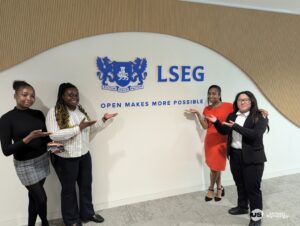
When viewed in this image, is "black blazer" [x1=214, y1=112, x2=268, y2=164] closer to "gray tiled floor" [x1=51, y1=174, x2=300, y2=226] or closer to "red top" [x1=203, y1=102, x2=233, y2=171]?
"red top" [x1=203, y1=102, x2=233, y2=171]

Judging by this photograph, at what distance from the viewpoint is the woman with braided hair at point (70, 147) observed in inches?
95.9

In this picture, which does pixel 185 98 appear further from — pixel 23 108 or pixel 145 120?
pixel 23 108

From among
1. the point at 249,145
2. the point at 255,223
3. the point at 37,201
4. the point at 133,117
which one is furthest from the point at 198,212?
the point at 37,201

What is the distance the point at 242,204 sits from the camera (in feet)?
9.70

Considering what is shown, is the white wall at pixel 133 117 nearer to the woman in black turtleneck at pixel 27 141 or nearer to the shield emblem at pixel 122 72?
the shield emblem at pixel 122 72

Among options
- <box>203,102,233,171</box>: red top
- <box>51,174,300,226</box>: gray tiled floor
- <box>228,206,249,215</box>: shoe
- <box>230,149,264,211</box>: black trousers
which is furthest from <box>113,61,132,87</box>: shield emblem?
<box>228,206,249,215</box>: shoe

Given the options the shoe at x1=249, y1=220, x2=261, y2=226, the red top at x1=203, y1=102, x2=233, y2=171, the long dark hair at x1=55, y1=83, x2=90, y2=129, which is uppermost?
the long dark hair at x1=55, y1=83, x2=90, y2=129

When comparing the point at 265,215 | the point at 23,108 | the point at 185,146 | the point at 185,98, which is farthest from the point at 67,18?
the point at 265,215

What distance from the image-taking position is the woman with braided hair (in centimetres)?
244

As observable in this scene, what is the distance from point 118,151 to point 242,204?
1.61 m

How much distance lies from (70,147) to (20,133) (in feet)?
1.61

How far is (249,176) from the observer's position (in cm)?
258

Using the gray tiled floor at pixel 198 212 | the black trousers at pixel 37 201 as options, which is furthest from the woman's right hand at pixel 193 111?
the black trousers at pixel 37 201

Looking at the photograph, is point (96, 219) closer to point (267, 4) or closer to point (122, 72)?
point (122, 72)
